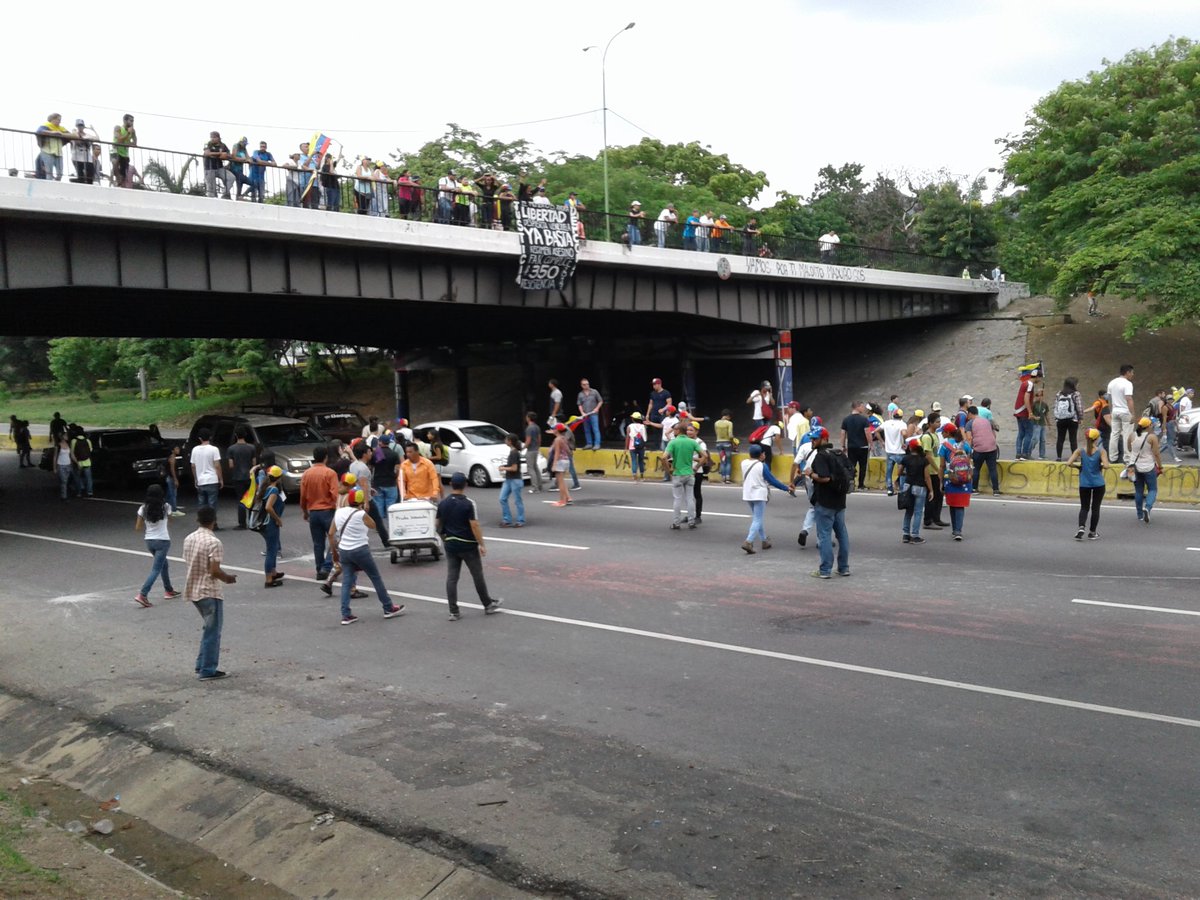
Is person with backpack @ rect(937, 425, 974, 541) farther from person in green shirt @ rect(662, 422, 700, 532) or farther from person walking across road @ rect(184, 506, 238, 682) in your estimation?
person walking across road @ rect(184, 506, 238, 682)

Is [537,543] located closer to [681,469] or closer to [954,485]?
[681,469]

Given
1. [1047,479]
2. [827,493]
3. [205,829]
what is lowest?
[205,829]

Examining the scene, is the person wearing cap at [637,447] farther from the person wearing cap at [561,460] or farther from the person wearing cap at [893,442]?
the person wearing cap at [893,442]

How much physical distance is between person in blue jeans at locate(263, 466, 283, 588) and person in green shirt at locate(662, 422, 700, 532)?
18.7ft

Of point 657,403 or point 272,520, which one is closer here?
point 272,520

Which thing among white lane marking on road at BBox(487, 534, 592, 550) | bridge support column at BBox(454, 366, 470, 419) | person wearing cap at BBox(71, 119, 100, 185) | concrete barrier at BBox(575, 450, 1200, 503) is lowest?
white lane marking on road at BBox(487, 534, 592, 550)

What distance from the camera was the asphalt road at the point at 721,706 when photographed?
5.86 m

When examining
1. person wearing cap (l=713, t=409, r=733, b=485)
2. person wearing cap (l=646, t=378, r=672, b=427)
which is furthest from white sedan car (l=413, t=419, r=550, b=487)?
person wearing cap (l=646, t=378, r=672, b=427)

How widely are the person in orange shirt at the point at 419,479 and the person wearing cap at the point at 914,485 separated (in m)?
6.44

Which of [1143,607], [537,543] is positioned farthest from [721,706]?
[537,543]

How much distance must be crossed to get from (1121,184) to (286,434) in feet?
87.8

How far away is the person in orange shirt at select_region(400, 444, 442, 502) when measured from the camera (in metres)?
15.0

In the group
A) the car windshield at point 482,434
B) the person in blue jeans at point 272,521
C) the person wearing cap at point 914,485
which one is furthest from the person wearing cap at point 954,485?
the car windshield at point 482,434

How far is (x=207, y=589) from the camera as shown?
9.35 metres
